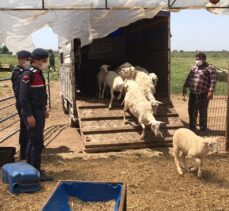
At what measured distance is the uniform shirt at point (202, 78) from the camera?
32.9 feet

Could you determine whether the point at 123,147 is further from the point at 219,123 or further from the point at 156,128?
the point at 219,123

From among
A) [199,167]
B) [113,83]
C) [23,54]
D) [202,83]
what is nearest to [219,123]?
[202,83]

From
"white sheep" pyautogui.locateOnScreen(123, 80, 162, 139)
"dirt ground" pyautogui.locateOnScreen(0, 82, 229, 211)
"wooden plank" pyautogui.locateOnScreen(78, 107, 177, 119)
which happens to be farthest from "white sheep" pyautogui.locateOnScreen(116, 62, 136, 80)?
"dirt ground" pyautogui.locateOnScreen(0, 82, 229, 211)

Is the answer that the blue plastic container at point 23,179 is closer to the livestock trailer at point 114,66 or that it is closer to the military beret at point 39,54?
the military beret at point 39,54

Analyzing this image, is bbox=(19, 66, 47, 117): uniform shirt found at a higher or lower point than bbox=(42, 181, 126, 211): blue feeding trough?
higher

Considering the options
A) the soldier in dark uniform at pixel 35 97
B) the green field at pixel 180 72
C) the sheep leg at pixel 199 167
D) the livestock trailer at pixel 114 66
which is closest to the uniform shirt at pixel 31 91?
the soldier in dark uniform at pixel 35 97

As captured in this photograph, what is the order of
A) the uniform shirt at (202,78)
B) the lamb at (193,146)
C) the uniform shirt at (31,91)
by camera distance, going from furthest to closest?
the uniform shirt at (202,78) < the lamb at (193,146) < the uniform shirt at (31,91)

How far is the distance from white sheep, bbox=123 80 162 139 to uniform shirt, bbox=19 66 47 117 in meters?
2.90

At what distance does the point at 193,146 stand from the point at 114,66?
717 cm

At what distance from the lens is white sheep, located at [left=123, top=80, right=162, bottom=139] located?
8586 millimetres

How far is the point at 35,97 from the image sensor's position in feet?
20.8

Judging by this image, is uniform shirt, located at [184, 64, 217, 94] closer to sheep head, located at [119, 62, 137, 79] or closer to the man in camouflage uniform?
the man in camouflage uniform

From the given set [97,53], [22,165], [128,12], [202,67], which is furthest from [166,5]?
[97,53]

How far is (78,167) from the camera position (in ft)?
24.7
